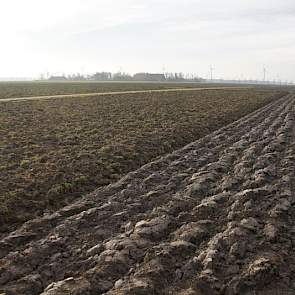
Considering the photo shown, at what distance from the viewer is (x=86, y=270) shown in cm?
719

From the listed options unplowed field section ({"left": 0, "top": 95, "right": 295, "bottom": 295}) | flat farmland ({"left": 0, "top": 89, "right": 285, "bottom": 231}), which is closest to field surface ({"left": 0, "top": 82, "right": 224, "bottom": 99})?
flat farmland ({"left": 0, "top": 89, "right": 285, "bottom": 231})

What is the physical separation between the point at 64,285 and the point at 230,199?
5549 millimetres

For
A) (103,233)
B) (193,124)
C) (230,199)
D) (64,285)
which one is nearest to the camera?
(64,285)

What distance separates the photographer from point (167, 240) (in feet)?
27.1

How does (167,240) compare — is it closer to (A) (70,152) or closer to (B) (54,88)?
(A) (70,152)

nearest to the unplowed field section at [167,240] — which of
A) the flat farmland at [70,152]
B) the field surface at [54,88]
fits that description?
the flat farmland at [70,152]

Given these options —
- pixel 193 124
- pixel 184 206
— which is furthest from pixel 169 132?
pixel 184 206

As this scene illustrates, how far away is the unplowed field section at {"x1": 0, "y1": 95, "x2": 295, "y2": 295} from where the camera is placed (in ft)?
21.7

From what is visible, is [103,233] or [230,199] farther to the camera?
[230,199]

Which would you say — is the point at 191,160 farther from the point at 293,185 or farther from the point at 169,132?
the point at 169,132

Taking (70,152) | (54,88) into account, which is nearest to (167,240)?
(70,152)

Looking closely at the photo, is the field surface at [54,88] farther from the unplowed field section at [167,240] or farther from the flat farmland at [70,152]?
the unplowed field section at [167,240]

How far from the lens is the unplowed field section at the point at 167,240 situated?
6.62 m

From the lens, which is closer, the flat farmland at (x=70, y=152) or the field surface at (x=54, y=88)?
the flat farmland at (x=70, y=152)
